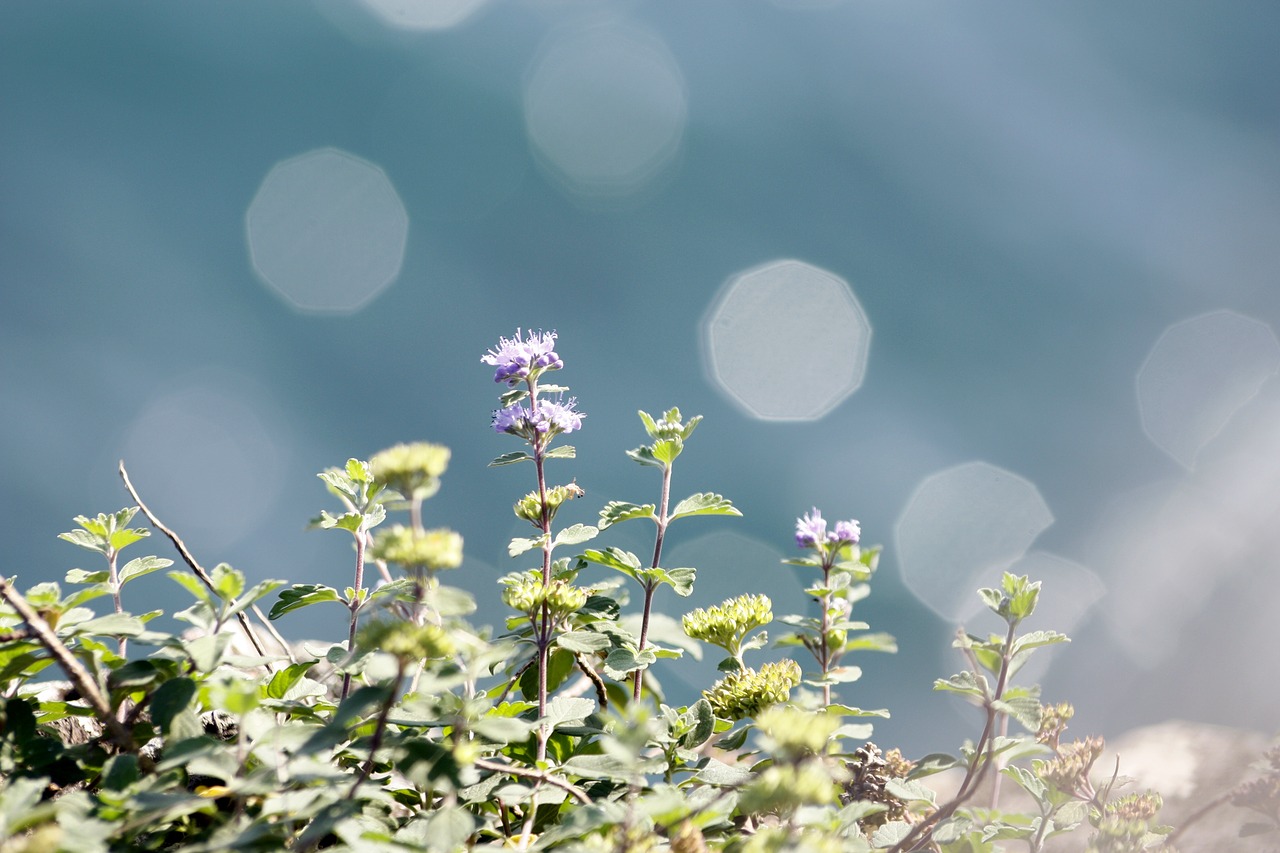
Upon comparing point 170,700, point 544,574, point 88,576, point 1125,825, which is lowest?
point 170,700

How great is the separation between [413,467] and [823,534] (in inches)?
39.9

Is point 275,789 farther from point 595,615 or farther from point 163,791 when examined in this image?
point 595,615

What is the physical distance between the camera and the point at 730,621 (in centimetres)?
164

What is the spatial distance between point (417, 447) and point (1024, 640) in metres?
1.10

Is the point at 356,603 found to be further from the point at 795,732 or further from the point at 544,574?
the point at 795,732

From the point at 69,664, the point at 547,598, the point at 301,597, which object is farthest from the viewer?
the point at 301,597

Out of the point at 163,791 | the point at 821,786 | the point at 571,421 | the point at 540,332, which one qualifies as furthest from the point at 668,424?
the point at 163,791

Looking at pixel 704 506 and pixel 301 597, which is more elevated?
pixel 704 506

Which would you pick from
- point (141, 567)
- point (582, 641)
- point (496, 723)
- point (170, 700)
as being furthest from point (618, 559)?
point (141, 567)

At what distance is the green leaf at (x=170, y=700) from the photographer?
0.98m

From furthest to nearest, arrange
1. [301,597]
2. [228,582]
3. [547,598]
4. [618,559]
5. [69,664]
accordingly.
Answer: [618,559] < [301,597] < [547,598] < [228,582] < [69,664]

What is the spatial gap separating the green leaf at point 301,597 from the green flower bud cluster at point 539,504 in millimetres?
398

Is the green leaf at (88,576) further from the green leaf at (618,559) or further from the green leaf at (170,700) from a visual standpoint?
the green leaf at (618,559)

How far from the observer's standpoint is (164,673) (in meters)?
1.08
